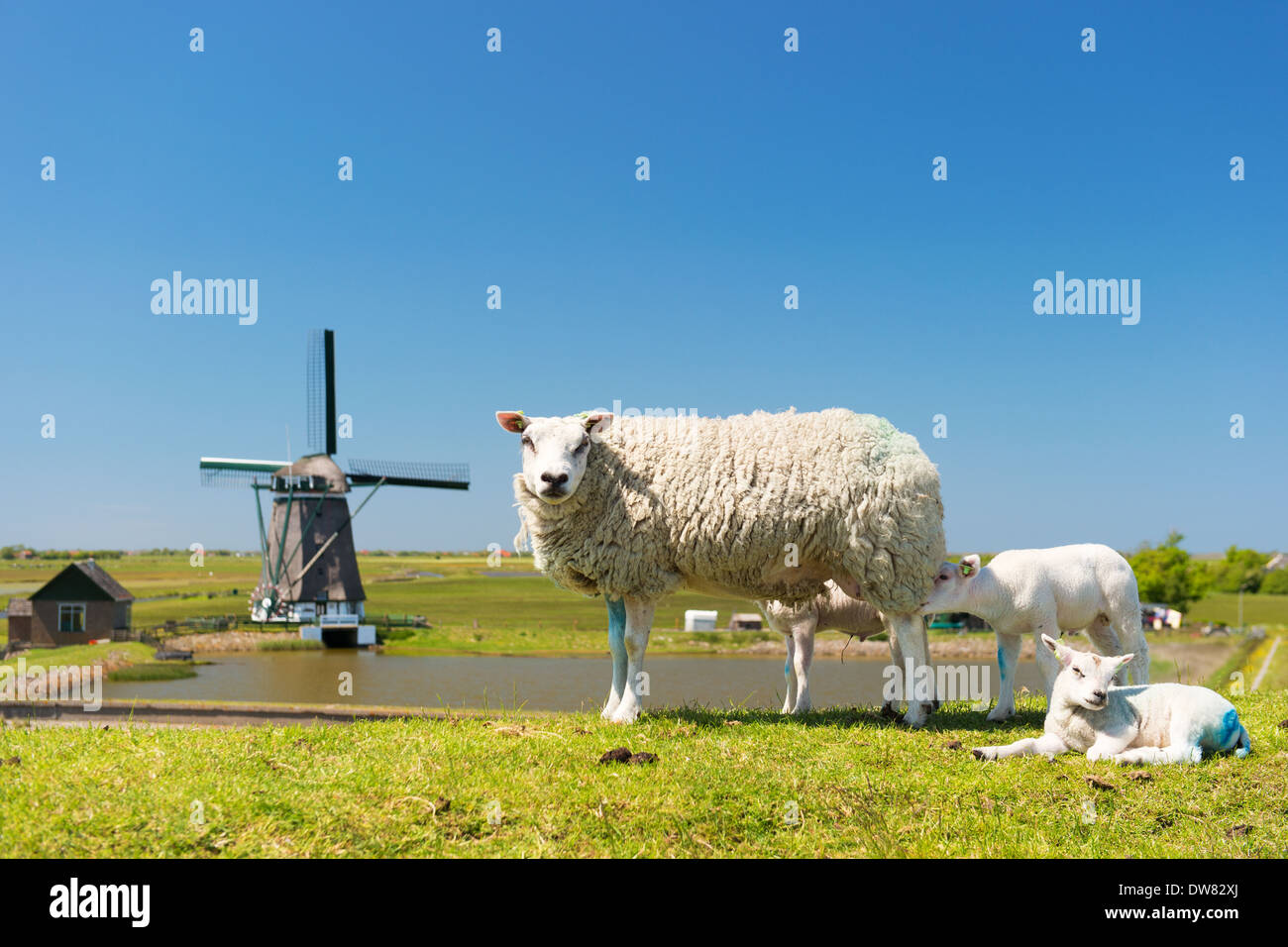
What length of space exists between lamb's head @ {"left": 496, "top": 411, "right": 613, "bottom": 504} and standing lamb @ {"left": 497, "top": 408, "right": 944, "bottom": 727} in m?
0.01

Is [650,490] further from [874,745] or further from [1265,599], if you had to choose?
[1265,599]

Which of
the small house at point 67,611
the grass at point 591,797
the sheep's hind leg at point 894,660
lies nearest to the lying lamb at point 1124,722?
the grass at point 591,797

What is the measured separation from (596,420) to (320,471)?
39.7 m

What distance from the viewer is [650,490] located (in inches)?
331

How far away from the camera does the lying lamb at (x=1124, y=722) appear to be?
685 cm

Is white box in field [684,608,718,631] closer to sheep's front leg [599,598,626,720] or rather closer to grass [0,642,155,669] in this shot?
grass [0,642,155,669]

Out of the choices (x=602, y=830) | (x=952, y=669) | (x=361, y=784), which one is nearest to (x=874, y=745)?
(x=952, y=669)

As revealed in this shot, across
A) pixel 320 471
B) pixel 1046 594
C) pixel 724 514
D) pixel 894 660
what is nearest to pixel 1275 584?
pixel 320 471

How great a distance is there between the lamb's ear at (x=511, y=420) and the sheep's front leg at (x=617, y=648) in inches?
80.0

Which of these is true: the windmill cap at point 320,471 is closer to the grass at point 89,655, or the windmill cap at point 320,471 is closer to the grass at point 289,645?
the grass at point 289,645

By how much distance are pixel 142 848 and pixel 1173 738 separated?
7517 mm

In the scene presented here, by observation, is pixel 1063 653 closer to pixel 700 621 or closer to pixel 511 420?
pixel 511 420

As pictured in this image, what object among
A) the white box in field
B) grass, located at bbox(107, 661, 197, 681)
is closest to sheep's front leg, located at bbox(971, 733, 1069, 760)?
the white box in field
